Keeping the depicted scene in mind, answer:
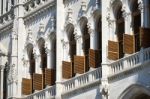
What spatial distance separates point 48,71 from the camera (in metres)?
42.6

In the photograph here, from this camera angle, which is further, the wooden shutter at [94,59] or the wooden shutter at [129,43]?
the wooden shutter at [94,59]

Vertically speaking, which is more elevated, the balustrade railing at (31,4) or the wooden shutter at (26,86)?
the balustrade railing at (31,4)

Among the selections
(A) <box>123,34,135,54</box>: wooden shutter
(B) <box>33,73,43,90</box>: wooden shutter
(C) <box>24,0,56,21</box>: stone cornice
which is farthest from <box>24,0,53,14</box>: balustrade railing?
(A) <box>123,34,135,54</box>: wooden shutter

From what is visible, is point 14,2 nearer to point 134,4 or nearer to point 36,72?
point 36,72

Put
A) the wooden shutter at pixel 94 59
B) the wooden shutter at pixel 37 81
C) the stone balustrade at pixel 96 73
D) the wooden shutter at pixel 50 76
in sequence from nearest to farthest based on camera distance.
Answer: the stone balustrade at pixel 96 73
the wooden shutter at pixel 94 59
the wooden shutter at pixel 50 76
the wooden shutter at pixel 37 81

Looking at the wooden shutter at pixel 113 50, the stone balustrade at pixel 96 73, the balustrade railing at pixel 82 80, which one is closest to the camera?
the stone balustrade at pixel 96 73

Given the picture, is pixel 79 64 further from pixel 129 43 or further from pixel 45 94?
pixel 129 43

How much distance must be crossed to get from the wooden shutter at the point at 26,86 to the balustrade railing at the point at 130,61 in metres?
7.89

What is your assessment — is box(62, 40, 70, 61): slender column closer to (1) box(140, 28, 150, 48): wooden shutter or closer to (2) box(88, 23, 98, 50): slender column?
(2) box(88, 23, 98, 50): slender column

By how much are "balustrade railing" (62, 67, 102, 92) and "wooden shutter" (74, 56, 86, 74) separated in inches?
15.7

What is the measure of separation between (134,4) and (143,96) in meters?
4.74

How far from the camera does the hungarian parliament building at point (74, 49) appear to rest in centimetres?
3688

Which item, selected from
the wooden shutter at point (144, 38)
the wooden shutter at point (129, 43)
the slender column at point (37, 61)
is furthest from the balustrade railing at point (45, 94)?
the wooden shutter at point (144, 38)

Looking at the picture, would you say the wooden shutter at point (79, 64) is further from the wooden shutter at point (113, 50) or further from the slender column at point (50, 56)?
the slender column at point (50, 56)
